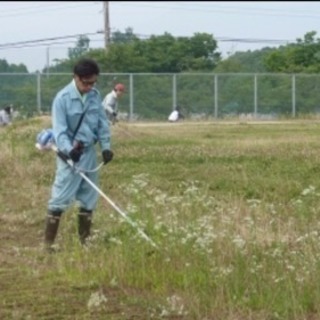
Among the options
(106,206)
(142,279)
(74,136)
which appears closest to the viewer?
(142,279)

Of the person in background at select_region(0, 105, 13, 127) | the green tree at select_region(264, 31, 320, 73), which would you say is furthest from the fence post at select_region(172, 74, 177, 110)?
the green tree at select_region(264, 31, 320, 73)

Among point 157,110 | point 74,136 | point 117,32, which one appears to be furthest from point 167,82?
point 74,136

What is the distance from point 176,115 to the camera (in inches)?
1834

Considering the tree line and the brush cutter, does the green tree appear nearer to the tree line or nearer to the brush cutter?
the tree line

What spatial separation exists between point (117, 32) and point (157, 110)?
2003cm

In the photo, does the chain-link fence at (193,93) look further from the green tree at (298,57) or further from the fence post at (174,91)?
the green tree at (298,57)

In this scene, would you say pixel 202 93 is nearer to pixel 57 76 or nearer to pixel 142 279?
pixel 57 76

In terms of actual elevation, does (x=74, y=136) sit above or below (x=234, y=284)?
above

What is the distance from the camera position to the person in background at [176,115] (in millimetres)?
46281

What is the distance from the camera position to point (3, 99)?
150ft

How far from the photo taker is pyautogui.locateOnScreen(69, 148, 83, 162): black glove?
34.4 ft

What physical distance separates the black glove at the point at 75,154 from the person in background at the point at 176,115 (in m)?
35.3

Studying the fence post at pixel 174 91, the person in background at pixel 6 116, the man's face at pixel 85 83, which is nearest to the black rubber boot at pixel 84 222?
the man's face at pixel 85 83

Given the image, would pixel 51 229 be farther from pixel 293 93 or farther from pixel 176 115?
pixel 293 93
